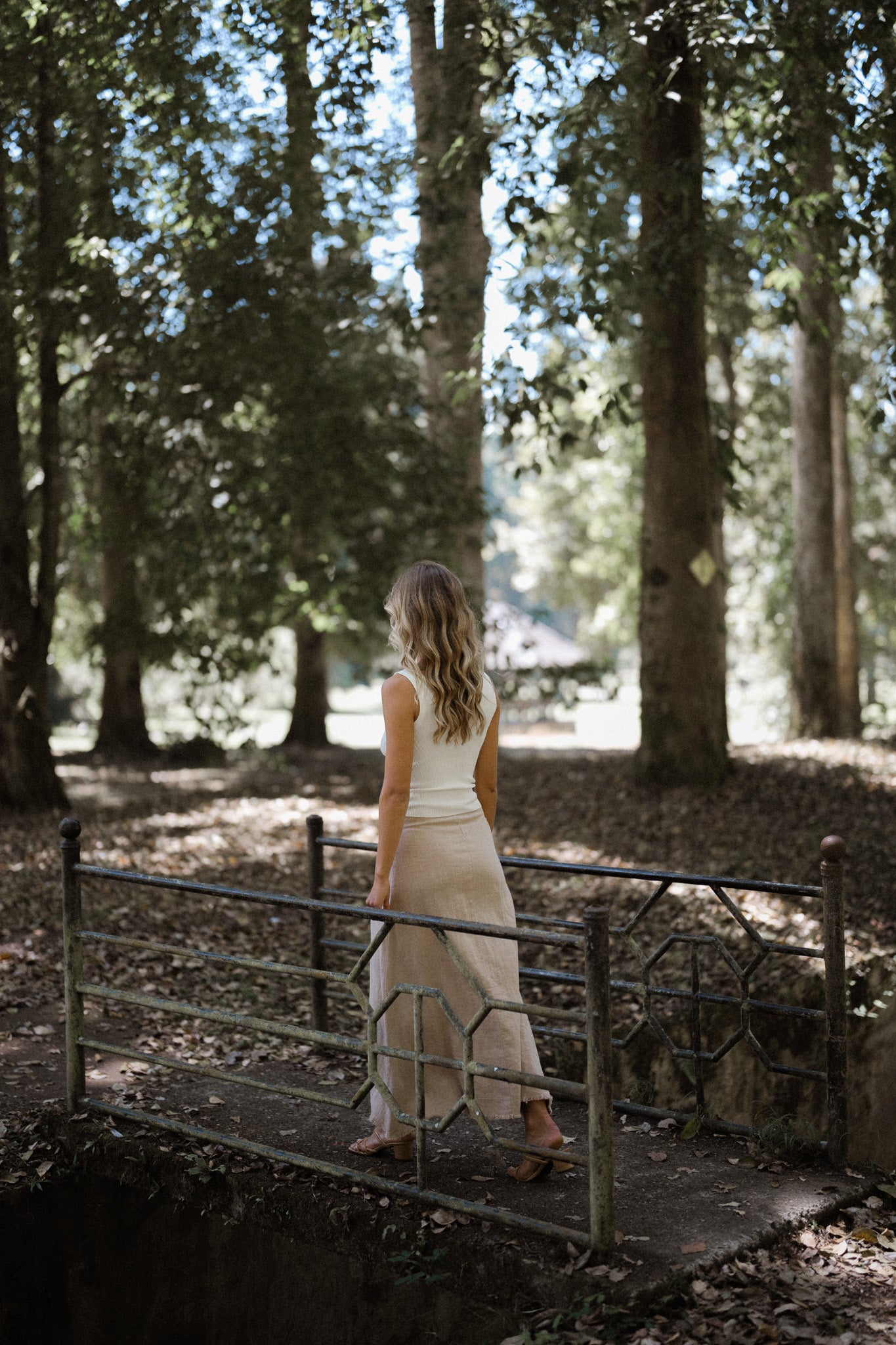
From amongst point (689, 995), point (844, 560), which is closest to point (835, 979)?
point (689, 995)

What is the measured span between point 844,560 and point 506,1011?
1555 cm

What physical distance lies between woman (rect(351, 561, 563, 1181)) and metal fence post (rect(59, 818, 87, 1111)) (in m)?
1.33

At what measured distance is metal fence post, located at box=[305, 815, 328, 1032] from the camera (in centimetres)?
602

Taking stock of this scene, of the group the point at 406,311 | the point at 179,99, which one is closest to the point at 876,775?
the point at 406,311

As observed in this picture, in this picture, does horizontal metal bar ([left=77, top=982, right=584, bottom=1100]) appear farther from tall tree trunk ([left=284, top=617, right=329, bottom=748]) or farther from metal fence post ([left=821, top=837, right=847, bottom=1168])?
tall tree trunk ([left=284, top=617, right=329, bottom=748])

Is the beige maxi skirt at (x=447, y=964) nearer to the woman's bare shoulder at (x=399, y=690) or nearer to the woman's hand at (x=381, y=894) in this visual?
the woman's hand at (x=381, y=894)

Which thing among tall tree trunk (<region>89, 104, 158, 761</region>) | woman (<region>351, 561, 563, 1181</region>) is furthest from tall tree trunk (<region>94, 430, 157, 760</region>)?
woman (<region>351, 561, 563, 1181</region>)

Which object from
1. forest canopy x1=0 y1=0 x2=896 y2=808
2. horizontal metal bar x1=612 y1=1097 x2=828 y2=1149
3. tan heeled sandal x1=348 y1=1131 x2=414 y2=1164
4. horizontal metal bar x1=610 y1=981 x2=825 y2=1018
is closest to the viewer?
horizontal metal bar x1=610 y1=981 x2=825 y2=1018

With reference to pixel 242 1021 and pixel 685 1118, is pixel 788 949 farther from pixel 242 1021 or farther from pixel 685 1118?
pixel 242 1021

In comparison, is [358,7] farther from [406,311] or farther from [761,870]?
[761,870]

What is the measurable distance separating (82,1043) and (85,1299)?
106cm

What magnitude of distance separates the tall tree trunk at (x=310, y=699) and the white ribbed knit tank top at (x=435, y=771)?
1552 centimetres

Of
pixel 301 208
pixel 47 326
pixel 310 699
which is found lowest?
pixel 310 699

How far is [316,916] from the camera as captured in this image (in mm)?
5969
